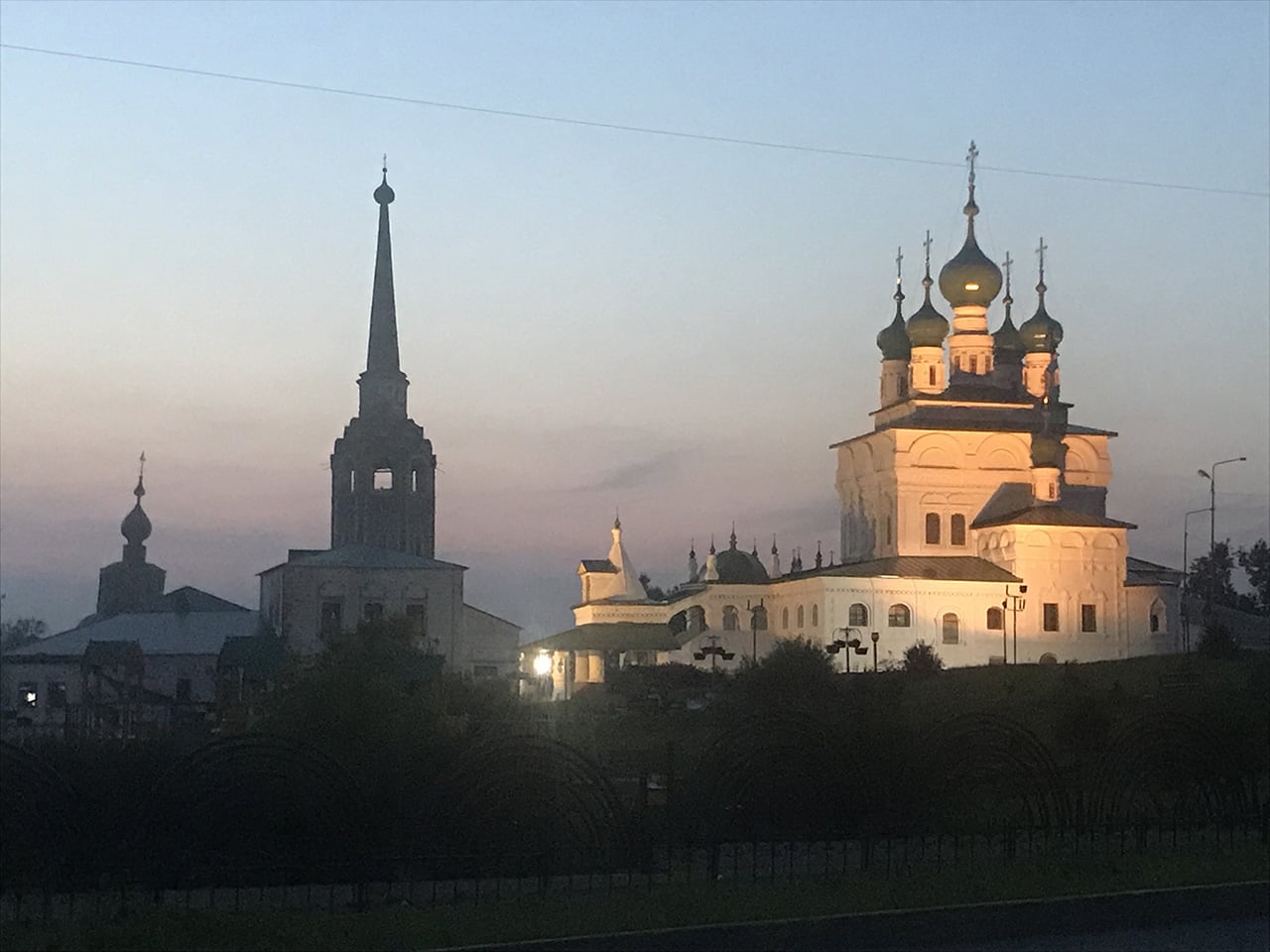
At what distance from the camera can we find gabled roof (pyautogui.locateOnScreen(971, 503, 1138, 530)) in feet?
180

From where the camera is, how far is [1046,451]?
55.6 meters

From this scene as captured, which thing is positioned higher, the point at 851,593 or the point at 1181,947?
the point at 851,593

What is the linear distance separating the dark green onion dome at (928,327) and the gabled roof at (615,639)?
13057 millimetres

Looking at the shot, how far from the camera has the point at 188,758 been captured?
13.5 m

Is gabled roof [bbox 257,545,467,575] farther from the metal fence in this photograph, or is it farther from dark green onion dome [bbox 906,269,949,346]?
the metal fence

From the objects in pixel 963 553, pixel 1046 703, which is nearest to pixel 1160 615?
pixel 963 553

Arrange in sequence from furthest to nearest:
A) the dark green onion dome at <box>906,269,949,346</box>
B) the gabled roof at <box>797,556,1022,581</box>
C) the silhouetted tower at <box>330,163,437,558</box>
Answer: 1. the silhouetted tower at <box>330,163,437,558</box>
2. the dark green onion dome at <box>906,269,949,346</box>
3. the gabled roof at <box>797,556,1022,581</box>

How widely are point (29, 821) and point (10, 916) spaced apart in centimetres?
73

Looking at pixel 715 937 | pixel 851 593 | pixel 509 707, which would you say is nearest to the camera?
pixel 715 937

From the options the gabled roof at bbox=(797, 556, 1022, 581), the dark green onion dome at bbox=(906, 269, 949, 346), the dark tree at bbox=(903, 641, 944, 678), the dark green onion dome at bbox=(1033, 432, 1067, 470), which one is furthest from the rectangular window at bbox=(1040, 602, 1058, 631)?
the dark green onion dome at bbox=(906, 269, 949, 346)

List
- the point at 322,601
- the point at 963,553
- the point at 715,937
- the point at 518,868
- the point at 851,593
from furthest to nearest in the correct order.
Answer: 1. the point at 322,601
2. the point at 963,553
3. the point at 851,593
4. the point at 518,868
5. the point at 715,937

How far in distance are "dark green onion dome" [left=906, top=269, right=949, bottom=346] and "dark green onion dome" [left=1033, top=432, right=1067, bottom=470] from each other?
660 cm

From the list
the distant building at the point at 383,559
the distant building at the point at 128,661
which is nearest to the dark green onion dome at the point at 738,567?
the distant building at the point at 383,559

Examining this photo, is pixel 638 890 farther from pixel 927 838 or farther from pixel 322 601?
pixel 322 601
